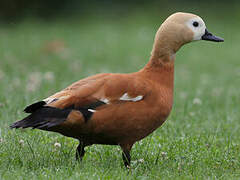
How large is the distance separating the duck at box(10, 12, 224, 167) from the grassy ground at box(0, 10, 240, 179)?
0.31 meters

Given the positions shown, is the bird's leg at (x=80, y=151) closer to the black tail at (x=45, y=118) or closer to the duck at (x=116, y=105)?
the duck at (x=116, y=105)

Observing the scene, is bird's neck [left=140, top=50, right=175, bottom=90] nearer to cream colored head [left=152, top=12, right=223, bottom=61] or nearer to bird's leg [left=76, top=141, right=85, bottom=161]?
cream colored head [left=152, top=12, right=223, bottom=61]

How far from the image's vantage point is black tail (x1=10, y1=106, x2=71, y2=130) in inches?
166

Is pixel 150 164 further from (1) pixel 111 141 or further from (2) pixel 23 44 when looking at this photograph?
(2) pixel 23 44

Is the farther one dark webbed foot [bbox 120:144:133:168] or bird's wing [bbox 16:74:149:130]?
dark webbed foot [bbox 120:144:133:168]

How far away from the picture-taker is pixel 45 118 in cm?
427

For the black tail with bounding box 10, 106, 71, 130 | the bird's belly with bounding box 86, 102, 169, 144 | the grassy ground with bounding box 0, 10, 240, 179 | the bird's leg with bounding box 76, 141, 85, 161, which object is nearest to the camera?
the black tail with bounding box 10, 106, 71, 130

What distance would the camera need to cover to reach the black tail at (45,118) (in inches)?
166

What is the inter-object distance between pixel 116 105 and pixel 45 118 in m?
0.63

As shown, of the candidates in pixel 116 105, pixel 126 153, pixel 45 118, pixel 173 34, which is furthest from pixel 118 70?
pixel 45 118

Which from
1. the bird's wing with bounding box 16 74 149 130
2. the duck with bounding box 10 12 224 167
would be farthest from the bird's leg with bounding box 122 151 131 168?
the bird's wing with bounding box 16 74 149 130

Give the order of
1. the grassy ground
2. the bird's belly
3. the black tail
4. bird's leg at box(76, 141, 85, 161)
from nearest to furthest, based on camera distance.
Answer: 1. the black tail
2. the bird's belly
3. the grassy ground
4. bird's leg at box(76, 141, 85, 161)

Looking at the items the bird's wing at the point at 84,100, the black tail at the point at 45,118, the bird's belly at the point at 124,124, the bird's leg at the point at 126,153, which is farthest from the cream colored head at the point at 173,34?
the black tail at the point at 45,118

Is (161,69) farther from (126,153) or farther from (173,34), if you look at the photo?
(126,153)
